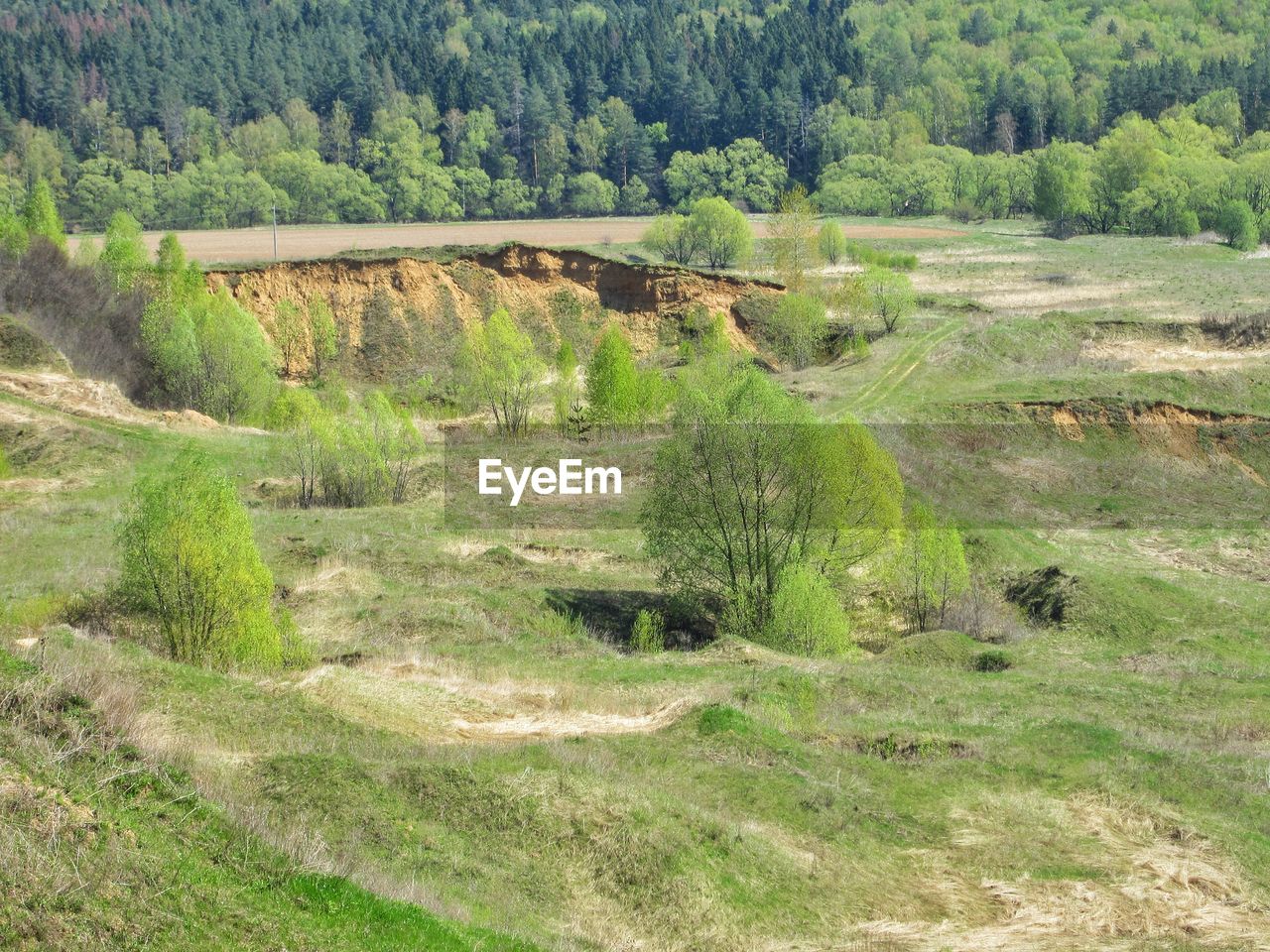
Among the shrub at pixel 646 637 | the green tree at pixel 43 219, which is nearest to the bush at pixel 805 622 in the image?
the shrub at pixel 646 637

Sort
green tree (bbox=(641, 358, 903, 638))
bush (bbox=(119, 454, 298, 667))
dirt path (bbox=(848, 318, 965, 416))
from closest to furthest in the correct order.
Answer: bush (bbox=(119, 454, 298, 667)) → green tree (bbox=(641, 358, 903, 638)) → dirt path (bbox=(848, 318, 965, 416))

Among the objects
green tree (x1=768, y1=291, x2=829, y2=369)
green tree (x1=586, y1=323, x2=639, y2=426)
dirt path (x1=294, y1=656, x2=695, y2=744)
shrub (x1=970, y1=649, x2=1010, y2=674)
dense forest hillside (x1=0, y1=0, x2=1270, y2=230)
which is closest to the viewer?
dirt path (x1=294, y1=656, x2=695, y2=744)

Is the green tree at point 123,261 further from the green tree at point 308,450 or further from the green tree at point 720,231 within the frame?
the green tree at point 720,231

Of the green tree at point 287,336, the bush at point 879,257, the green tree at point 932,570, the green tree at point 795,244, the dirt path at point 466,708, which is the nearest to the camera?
the dirt path at point 466,708

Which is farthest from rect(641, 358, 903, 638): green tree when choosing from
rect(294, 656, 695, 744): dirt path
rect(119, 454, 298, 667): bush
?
rect(119, 454, 298, 667): bush

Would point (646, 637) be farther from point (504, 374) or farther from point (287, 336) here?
point (287, 336)

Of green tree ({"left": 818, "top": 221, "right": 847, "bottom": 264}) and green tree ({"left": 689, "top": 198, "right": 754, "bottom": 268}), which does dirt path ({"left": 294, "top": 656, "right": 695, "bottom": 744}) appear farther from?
green tree ({"left": 818, "top": 221, "right": 847, "bottom": 264})

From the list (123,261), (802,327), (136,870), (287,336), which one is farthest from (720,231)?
(136,870)
